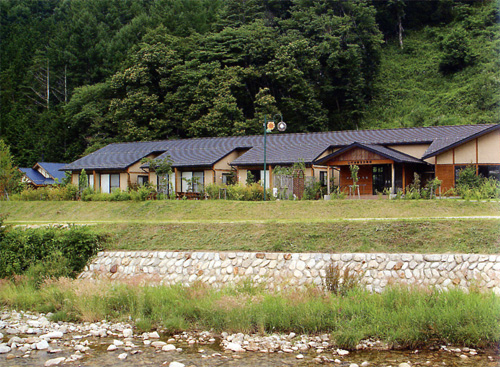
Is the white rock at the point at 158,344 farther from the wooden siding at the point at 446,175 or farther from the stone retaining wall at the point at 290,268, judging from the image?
the wooden siding at the point at 446,175

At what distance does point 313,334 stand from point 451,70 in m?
53.7

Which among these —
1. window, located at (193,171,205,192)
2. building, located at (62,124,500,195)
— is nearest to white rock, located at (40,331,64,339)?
building, located at (62,124,500,195)

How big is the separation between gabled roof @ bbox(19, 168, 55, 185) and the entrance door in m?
34.9

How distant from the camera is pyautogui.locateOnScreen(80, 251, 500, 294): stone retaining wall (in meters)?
13.0

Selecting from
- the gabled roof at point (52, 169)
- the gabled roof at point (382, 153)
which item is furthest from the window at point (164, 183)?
the gabled roof at point (52, 169)

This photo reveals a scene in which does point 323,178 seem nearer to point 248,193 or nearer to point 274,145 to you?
point 274,145

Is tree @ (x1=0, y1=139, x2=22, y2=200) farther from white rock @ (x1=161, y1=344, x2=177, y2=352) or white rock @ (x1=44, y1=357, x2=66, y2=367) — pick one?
white rock @ (x1=161, y1=344, x2=177, y2=352)

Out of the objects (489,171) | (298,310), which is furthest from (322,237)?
(489,171)

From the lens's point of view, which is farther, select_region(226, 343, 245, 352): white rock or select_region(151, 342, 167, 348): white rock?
select_region(151, 342, 167, 348): white rock

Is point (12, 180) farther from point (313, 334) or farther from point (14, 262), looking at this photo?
point (313, 334)

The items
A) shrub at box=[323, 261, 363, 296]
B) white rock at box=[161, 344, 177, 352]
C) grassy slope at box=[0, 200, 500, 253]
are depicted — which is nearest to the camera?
white rock at box=[161, 344, 177, 352]

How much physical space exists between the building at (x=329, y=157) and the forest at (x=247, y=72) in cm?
879

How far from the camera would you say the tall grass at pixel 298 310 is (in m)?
10.7

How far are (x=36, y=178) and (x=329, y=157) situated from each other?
115ft
